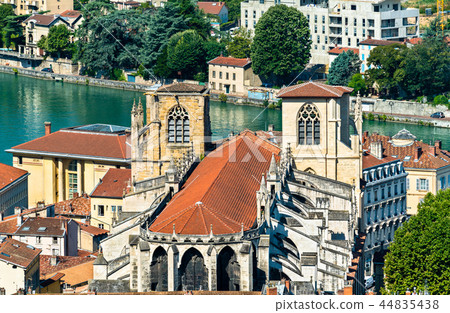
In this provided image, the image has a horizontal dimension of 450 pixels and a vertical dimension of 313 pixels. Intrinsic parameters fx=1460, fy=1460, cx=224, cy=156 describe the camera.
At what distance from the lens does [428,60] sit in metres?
129

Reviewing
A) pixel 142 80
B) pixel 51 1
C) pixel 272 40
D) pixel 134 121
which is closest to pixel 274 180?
pixel 134 121

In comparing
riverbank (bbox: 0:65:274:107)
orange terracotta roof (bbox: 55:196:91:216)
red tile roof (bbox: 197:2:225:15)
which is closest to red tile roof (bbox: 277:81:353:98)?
orange terracotta roof (bbox: 55:196:91:216)

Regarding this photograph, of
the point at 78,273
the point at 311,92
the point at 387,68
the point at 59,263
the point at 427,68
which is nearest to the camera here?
the point at 78,273

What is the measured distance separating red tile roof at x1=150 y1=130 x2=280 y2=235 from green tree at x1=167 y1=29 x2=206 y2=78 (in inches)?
2940

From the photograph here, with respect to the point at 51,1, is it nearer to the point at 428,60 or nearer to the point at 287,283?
the point at 428,60

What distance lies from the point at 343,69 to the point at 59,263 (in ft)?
242

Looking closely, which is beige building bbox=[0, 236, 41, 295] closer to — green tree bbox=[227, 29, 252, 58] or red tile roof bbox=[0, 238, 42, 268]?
red tile roof bbox=[0, 238, 42, 268]

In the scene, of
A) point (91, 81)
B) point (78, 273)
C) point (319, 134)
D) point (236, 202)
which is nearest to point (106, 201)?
point (319, 134)

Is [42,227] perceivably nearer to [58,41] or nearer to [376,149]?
[376,149]

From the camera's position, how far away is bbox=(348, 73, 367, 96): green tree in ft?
433

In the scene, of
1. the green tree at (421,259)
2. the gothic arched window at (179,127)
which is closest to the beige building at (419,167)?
the gothic arched window at (179,127)

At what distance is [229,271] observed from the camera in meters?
53.4

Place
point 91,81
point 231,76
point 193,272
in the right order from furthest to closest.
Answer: point 91,81 < point 231,76 < point 193,272

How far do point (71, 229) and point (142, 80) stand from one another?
83434 mm
